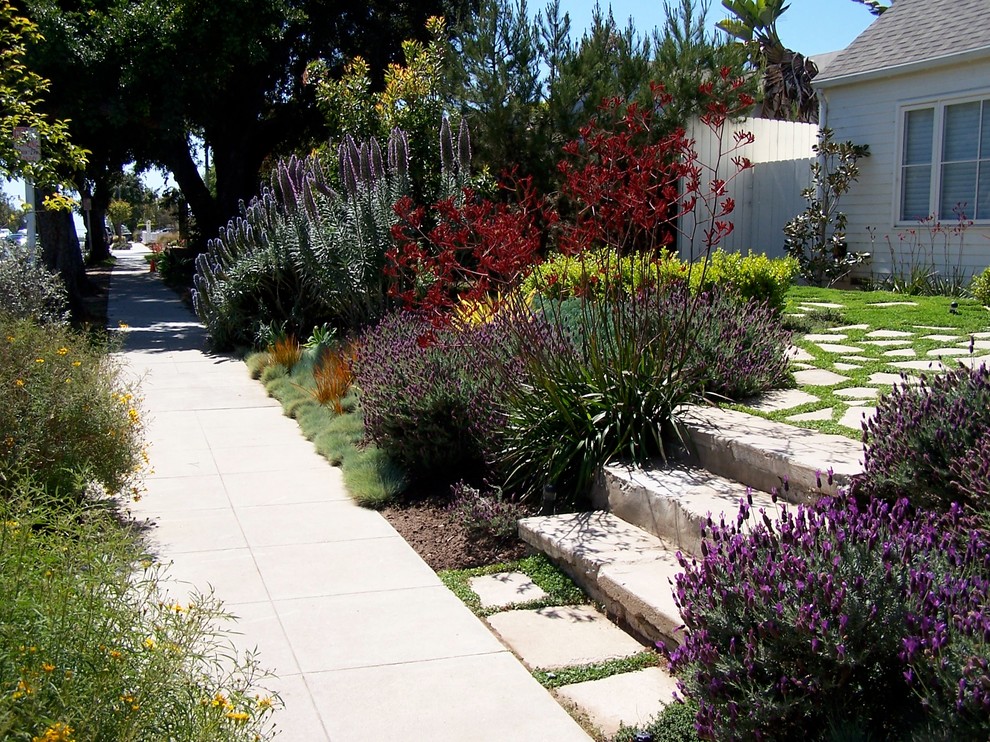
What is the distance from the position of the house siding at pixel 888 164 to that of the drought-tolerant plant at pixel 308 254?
22.3ft

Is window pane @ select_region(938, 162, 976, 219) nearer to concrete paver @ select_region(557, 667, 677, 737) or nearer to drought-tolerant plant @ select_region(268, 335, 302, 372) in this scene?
drought-tolerant plant @ select_region(268, 335, 302, 372)

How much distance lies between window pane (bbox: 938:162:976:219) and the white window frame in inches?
3.1

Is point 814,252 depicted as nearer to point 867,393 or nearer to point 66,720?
point 867,393

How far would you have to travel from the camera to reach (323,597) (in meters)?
4.68

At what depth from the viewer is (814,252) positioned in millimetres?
14070

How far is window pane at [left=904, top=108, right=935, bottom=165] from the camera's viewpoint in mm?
12938

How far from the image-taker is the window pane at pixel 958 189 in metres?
12.4

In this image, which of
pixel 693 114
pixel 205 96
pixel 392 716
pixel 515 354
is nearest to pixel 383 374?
pixel 515 354

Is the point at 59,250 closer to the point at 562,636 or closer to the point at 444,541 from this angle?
the point at 444,541

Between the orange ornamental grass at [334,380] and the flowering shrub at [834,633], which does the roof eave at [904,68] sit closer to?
the orange ornamental grass at [334,380]

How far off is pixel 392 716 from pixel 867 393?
3961mm

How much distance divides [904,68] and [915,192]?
1.66 meters

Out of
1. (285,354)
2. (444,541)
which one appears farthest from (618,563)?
(285,354)

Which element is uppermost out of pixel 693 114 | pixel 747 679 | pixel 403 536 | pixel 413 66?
pixel 413 66
